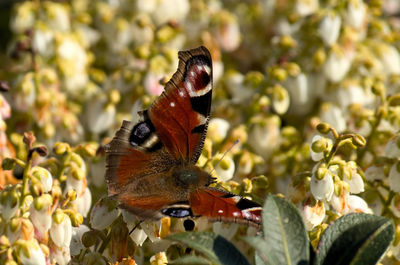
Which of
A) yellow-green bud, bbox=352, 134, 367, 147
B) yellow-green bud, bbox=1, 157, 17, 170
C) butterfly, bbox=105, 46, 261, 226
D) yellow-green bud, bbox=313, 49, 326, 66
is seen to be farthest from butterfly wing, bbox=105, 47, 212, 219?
yellow-green bud, bbox=313, 49, 326, 66

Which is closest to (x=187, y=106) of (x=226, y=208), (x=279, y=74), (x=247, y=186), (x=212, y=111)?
(x=247, y=186)

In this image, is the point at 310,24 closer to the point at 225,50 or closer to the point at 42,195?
Answer: the point at 225,50

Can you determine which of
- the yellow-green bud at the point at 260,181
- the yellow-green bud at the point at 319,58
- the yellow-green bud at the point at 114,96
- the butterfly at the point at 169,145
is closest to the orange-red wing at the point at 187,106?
the butterfly at the point at 169,145

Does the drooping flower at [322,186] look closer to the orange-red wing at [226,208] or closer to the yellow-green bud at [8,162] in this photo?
the orange-red wing at [226,208]

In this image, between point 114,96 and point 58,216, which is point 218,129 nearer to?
point 114,96

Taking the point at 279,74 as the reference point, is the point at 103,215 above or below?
below

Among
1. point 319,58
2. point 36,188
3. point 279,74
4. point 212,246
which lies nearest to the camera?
point 212,246
